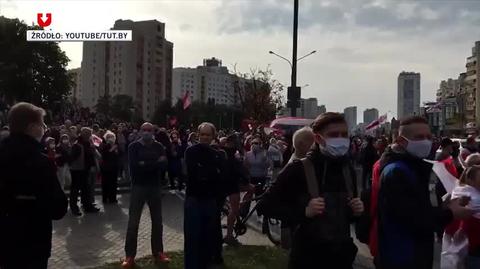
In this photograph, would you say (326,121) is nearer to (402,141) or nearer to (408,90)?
(402,141)

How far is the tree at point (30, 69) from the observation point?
66.3 meters

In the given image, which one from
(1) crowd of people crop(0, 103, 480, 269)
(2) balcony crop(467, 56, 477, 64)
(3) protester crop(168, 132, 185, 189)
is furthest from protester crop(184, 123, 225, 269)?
(2) balcony crop(467, 56, 477, 64)

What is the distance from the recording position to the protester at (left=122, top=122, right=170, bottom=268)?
8.45 metres

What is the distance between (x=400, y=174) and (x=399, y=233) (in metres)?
0.40

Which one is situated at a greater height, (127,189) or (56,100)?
(56,100)

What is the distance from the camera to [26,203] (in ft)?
14.4

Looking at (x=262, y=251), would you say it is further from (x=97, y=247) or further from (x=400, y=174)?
(x=400, y=174)

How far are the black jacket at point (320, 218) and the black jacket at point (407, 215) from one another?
247 millimetres

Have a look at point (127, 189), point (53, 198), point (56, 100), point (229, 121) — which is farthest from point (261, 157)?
point (229, 121)

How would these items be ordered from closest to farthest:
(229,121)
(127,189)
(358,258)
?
(358,258) < (127,189) < (229,121)

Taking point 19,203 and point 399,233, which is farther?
point 19,203

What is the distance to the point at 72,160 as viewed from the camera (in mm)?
13781

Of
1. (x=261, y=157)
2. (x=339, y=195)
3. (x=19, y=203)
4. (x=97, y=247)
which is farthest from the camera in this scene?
(x=261, y=157)

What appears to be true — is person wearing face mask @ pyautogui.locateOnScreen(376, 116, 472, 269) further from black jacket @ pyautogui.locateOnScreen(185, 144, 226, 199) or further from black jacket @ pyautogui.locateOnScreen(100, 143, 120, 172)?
black jacket @ pyautogui.locateOnScreen(100, 143, 120, 172)
